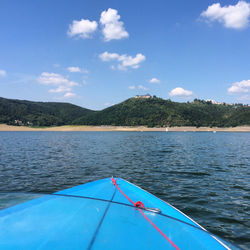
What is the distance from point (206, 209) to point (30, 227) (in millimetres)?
7079

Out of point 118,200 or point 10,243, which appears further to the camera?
point 118,200

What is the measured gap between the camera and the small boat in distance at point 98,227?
3826mm

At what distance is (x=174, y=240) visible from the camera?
4191 mm

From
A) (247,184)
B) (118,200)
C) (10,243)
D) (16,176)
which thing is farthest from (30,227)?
(247,184)

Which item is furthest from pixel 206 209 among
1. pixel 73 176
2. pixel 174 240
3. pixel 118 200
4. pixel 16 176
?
pixel 16 176

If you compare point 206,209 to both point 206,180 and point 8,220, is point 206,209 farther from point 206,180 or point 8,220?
point 8,220

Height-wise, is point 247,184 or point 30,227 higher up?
point 30,227

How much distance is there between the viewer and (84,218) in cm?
486

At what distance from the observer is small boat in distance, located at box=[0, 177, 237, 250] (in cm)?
383

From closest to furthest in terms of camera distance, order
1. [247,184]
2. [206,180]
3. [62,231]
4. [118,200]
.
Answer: [62,231] < [118,200] < [247,184] < [206,180]

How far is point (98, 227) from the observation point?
4441 mm

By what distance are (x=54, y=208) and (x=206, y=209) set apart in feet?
20.8

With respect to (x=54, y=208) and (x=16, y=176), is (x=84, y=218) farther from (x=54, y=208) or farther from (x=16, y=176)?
(x=16, y=176)

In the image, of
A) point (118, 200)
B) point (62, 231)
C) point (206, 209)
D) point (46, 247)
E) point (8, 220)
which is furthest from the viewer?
point (206, 209)
